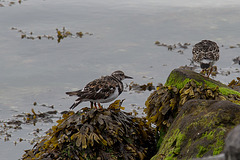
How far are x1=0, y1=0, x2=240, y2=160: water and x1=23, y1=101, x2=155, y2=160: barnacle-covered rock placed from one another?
2.47m

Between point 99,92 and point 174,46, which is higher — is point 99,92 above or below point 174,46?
above

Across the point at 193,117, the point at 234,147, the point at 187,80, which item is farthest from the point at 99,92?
the point at 234,147

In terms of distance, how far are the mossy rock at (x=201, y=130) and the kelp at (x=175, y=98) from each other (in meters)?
1.24

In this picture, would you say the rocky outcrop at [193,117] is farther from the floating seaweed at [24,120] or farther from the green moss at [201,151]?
the floating seaweed at [24,120]

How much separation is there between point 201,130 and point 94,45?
36.4 feet

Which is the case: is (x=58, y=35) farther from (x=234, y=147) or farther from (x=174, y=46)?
(x=234, y=147)

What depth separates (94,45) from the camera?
15641 mm

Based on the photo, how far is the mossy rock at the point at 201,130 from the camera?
4.63 metres

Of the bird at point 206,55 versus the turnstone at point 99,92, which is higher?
the bird at point 206,55

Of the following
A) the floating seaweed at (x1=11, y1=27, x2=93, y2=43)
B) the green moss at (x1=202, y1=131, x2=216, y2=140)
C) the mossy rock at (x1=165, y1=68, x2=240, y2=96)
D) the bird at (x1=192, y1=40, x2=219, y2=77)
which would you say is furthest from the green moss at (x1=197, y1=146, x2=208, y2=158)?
the floating seaweed at (x1=11, y1=27, x2=93, y2=43)

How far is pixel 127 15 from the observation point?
19.3 metres

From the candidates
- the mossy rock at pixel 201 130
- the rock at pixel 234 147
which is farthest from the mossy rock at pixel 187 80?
the rock at pixel 234 147

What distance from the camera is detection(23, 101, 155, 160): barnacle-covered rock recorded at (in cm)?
634

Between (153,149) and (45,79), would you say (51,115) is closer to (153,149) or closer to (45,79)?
(45,79)
